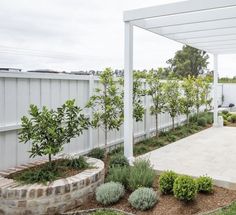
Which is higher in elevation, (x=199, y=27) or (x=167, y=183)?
(x=199, y=27)

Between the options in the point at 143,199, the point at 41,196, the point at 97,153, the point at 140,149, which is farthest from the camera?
the point at 140,149

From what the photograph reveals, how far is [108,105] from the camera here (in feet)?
21.7

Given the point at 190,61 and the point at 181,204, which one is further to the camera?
the point at 190,61

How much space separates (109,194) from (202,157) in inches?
133

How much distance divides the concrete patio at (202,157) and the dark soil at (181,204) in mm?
519

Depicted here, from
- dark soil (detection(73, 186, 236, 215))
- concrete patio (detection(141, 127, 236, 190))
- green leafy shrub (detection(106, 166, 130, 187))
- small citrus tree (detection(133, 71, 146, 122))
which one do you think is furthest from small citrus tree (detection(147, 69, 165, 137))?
dark soil (detection(73, 186, 236, 215))

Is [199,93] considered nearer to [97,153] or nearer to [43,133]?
[97,153]

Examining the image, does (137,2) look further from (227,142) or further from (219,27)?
(227,142)

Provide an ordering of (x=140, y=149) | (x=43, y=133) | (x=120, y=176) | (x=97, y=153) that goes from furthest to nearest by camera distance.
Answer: (x=140, y=149) < (x=97, y=153) < (x=120, y=176) < (x=43, y=133)

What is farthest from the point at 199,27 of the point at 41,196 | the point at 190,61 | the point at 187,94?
the point at 190,61

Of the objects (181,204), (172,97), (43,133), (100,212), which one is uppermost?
(172,97)

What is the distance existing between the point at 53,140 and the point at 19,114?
1.03 meters

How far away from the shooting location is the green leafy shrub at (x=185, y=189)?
13.6 ft

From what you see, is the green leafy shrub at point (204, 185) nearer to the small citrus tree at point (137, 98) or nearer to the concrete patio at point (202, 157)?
the concrete patio at point (202, 157)
